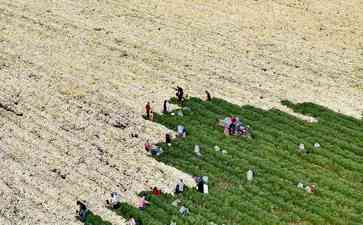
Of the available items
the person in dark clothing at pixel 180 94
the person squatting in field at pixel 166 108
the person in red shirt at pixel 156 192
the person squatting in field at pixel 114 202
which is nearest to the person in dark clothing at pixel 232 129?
the person squatting in field at pixel 166 108

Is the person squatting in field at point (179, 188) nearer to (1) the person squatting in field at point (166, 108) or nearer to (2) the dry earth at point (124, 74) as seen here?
(2) the dry earth at point (124, 74)

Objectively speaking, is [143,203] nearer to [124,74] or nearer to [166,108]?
[166,108]

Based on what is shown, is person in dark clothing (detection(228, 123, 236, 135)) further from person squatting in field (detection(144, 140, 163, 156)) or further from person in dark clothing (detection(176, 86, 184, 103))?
person in dark clothing (detection(176, 86, 184, 103))

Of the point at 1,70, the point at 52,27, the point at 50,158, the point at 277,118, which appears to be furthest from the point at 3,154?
the point at 52,27

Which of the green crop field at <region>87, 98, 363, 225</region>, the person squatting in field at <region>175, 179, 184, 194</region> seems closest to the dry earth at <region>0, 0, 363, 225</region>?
the person squatting in field at <region>175, 179, 184, 194</region>

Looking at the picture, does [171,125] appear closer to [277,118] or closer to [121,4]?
[277,118]

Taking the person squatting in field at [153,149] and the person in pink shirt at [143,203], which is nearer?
the person in pink shirt at [143,203]
